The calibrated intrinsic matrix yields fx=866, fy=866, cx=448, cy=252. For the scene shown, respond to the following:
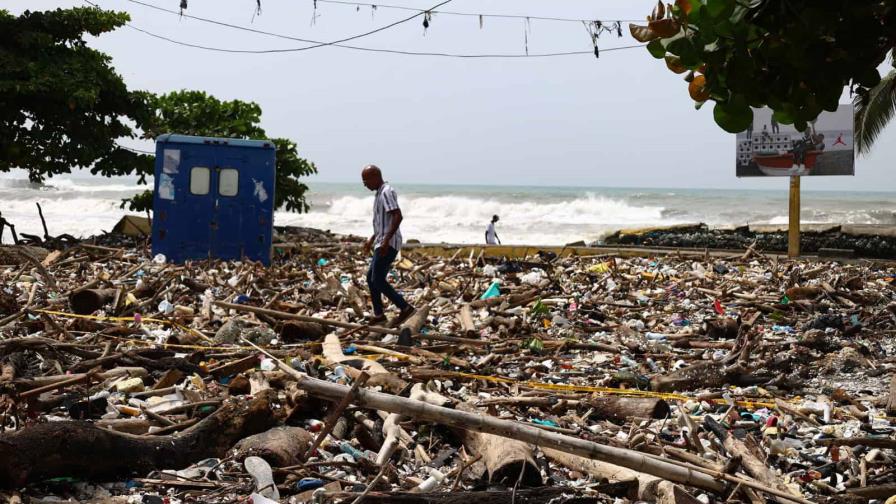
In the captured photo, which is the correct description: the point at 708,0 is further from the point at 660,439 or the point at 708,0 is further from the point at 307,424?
the point at 307,424

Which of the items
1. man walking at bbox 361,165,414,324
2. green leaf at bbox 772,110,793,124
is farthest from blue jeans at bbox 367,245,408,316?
green leaf at bbox 772,110,793,124

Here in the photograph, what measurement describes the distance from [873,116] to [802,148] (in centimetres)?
466

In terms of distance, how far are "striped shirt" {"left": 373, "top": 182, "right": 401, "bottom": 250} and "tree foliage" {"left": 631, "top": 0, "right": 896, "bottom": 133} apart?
5.28 meters

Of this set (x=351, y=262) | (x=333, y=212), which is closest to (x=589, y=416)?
(x=351, y=262)

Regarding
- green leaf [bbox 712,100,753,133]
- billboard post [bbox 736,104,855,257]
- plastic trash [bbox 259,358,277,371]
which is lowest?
plastic trash [bbox 259,358,277,371]

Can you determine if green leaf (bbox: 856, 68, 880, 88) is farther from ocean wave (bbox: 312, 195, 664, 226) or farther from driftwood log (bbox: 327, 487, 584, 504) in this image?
ocean wave (bbox: 312, 195, 664, 226)

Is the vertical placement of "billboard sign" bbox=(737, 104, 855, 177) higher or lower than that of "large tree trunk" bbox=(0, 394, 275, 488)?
higher

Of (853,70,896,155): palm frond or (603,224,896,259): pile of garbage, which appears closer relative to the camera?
(603,224,896,259): pile of garbage

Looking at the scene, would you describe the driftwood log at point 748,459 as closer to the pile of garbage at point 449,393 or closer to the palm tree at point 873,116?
the pile of garbage at point 449,393

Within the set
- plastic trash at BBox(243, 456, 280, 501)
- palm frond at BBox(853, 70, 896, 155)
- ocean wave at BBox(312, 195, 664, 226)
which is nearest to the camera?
plastic trash at BBox(243, 456, 280, 501)

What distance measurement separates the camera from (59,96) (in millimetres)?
17453

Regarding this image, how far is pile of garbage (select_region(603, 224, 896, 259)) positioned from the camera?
Result: 2008 cm

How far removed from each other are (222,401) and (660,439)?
8.10 feet

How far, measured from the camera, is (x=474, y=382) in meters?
6.26
